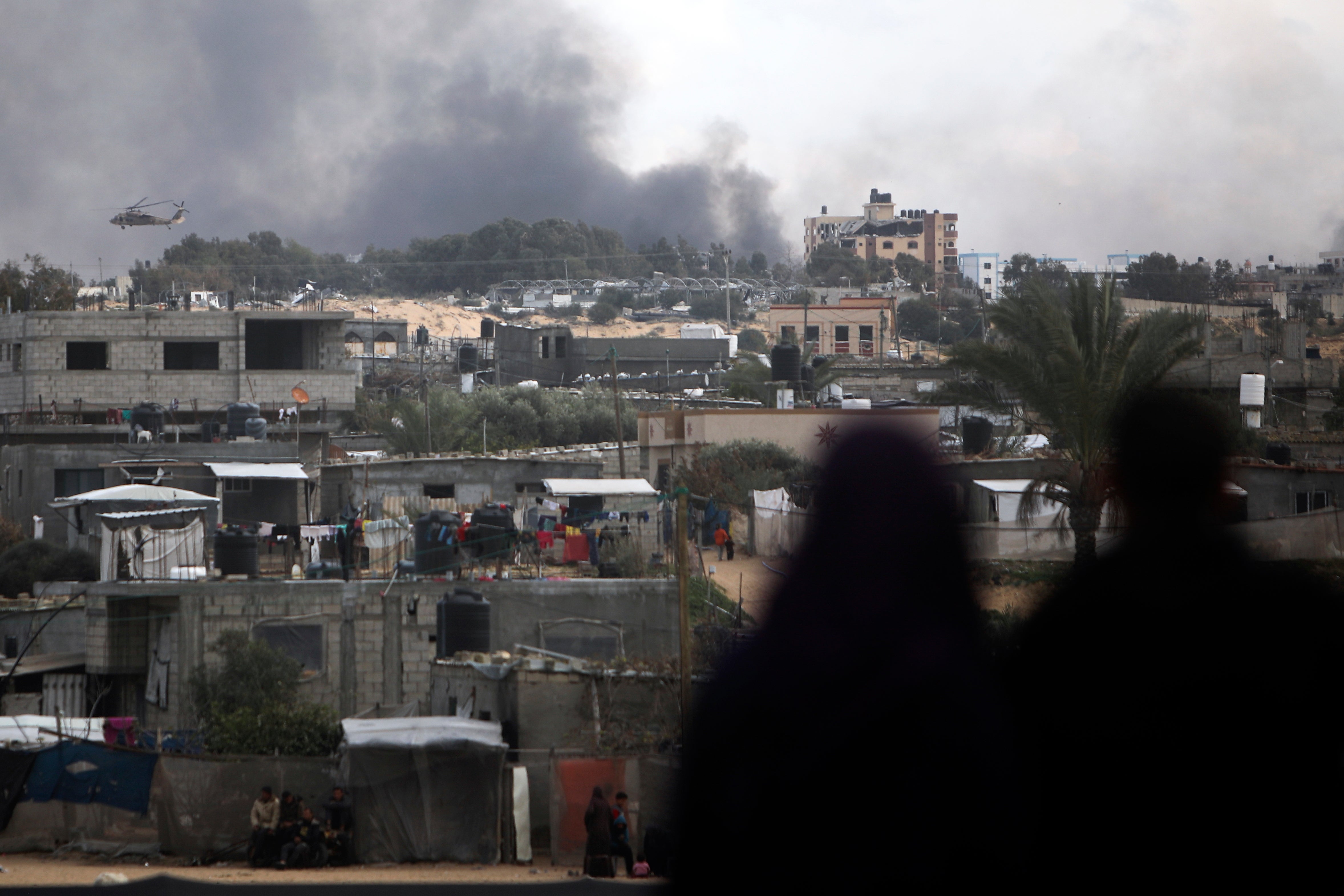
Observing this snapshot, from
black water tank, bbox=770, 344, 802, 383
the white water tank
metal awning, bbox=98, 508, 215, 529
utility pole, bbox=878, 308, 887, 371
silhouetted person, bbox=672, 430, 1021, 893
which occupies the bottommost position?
metal awning, bbox=98, 508, 215, 529

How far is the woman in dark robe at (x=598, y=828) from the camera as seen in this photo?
11414 millimetres

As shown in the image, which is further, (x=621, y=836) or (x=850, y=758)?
(x=621, y=836)

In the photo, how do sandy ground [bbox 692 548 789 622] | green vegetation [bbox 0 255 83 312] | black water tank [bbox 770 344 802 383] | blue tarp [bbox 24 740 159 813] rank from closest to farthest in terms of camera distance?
blue tarp [bbox 24 740 159 813] < sandy ground [bbox 692 548 789 622] < black water tank [bbox 770 344 802 383] < green vegetation [bbox 0 255 83 312]

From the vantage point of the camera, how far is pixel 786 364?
35688mm

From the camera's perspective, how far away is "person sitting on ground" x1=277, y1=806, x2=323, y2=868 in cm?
1197

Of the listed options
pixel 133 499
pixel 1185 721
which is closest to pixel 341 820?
pixel 133 499

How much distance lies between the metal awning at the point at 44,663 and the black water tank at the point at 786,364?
20.6 m

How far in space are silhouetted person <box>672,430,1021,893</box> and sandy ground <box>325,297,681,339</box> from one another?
82816 mm

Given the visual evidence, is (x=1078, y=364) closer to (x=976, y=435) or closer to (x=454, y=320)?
(x=976, y=435)

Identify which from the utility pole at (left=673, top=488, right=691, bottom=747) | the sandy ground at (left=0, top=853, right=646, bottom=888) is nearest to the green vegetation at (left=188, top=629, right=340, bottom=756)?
the sandy ground at (left=0, top=853, right=646, bottom=888)

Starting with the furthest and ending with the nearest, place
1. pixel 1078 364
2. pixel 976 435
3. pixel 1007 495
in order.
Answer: pixel 976 435 < pixel 1007 495 < pixel 1078 364

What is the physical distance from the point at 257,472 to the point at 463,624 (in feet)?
32.0

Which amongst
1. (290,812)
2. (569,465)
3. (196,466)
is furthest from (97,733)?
(569,465)

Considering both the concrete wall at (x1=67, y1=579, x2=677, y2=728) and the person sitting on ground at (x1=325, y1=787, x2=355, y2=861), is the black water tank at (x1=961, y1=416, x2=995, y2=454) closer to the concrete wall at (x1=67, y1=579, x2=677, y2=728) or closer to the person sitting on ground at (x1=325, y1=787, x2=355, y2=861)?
the concrete wall at (x1=67, y1=579, x2=677, y2=728)
